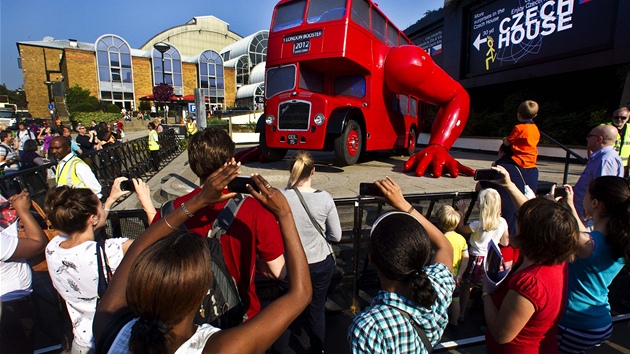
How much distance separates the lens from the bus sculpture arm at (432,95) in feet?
24.6

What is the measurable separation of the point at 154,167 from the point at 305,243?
9747 mm

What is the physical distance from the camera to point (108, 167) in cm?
757

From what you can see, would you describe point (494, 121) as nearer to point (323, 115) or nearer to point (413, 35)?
point (413, 35)

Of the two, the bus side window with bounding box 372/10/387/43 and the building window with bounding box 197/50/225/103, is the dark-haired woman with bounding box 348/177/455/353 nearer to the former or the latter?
the bus side window with bounding box 372/10/387/43

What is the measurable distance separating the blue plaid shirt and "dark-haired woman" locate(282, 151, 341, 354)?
1.06 m

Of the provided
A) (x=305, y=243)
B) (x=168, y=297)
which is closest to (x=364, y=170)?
(x=305, y=243)

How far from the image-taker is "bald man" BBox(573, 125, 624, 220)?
10.4 ft

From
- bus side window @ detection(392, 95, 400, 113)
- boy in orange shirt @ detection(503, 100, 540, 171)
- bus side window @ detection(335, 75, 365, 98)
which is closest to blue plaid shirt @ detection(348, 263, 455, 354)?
boy in orange shirt @ detection(503, 100, 540, 171)

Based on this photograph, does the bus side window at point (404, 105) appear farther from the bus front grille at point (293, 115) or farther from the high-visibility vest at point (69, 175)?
the high-visibility vest at point (69, 175)

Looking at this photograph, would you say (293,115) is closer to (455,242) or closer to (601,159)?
(455,242)

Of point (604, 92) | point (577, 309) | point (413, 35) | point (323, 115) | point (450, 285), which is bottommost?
point (577, 309)

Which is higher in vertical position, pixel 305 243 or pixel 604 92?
pixel 604 92

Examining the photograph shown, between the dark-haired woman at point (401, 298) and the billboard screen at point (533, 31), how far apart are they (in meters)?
12.2

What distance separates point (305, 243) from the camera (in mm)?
2350
